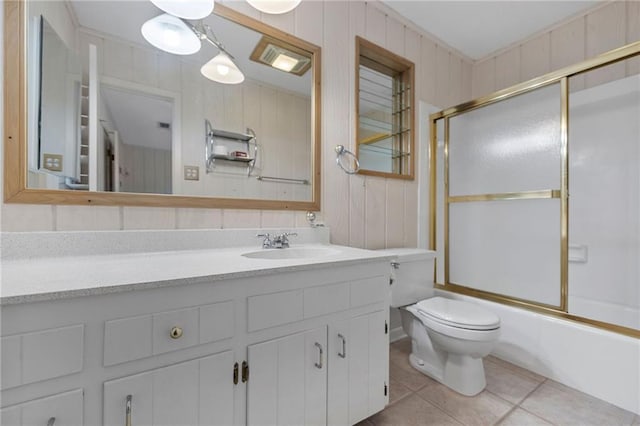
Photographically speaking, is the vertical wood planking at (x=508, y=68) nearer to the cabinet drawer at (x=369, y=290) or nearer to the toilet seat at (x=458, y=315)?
the toilet seat at (x=458, y=315)

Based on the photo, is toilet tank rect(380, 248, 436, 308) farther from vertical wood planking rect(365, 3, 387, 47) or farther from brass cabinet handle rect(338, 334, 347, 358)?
vertical wood planking rect(365, 3, 387, 47)

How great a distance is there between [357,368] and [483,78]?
285cm

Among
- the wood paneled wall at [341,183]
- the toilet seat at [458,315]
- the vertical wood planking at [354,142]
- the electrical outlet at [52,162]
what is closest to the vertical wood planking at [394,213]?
the wood paneled wall at [341,183]

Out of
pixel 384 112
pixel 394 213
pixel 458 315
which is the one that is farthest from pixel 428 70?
pixel 458 315

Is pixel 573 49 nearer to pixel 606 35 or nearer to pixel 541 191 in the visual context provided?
pixel 606 35

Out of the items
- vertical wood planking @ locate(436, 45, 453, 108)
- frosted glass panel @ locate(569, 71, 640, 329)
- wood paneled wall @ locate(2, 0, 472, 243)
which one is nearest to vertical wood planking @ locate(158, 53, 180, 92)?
wood paneled wall @ locate(2, 0, 472, 243)

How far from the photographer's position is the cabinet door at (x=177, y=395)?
2.20 ft

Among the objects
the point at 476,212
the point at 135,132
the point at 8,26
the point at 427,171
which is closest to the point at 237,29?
the point at 135,132

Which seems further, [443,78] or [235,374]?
[443,78]

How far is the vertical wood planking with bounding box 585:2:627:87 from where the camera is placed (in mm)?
1855

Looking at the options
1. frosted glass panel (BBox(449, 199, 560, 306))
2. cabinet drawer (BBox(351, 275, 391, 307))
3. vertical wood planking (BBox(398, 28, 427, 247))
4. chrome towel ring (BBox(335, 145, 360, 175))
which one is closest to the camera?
cabinet drawer (BBox(351, 275, 391, 307))

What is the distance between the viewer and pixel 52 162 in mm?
1038

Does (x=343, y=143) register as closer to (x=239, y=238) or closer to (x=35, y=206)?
(x=239, y=238)

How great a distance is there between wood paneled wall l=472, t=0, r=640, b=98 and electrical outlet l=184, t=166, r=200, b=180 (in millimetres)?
2721
